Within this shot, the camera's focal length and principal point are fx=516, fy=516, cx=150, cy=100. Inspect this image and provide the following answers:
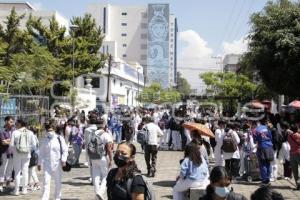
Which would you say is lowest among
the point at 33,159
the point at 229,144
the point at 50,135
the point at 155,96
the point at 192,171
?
the point at 33,159

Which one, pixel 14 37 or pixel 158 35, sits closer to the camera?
pixel 14 37

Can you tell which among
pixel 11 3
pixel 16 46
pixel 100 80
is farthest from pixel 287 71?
pixel 11 3

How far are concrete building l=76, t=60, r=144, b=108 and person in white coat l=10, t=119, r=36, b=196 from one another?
4151 centimetres

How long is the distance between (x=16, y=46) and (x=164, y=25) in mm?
105911

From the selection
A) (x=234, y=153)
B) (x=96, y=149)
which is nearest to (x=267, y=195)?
(x=96, y=149)

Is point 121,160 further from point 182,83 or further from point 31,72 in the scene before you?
point 182,83

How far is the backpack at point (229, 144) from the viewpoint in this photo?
13328 mm

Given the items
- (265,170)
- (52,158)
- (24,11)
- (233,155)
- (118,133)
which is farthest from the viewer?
(24,11)

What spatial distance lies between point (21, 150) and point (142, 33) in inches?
5375

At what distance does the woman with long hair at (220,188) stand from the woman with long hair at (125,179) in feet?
2.00

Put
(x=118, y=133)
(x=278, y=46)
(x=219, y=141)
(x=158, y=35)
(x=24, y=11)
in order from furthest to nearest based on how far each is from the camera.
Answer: (x=158, y=35) → (x=24, y=11) → (x=118, y=133) → (x=278, y=46) → (x=219, y=141)

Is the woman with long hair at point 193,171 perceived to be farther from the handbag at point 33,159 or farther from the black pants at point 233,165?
the black pants at point 233,165

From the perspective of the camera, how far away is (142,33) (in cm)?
14625

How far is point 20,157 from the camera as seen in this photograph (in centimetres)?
1135
